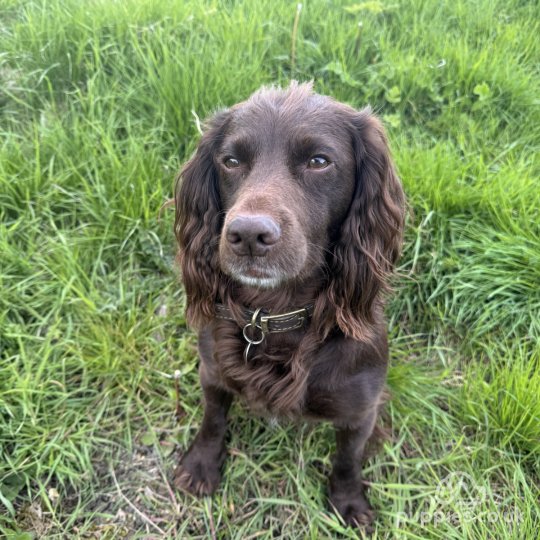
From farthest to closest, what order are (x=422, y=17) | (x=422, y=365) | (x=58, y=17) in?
(x=422, y=17) < (x=58, y=17) < (x=422, y=365)

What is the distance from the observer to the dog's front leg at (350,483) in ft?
6.66

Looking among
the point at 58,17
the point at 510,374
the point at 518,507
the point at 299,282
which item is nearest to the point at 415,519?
the point at 518,507

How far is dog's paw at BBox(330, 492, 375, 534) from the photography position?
2113 millimetres

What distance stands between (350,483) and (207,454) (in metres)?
0.60

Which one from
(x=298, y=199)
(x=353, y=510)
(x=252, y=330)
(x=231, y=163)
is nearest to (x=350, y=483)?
(x=353, y=510)

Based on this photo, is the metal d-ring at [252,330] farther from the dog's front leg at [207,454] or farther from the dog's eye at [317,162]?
the dog's eye at [317,162]

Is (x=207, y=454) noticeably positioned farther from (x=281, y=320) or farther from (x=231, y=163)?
(x=231, y=163)

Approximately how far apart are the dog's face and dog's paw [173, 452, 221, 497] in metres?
0.94

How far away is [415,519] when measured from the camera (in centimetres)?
206

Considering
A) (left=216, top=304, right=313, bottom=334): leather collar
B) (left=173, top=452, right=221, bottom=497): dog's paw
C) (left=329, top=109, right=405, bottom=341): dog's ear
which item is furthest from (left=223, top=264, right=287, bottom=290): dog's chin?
(left=173, top=452, right=221, bottom=497): dog's paw

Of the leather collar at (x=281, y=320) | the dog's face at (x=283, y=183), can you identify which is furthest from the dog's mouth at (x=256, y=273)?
the leather collar at (x=281, y=320)

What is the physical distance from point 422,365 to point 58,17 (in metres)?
3.01

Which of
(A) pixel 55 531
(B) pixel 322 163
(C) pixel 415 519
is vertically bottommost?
(A) pixel 55 531

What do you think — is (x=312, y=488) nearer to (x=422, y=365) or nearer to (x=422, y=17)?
(x=422, y=365)
